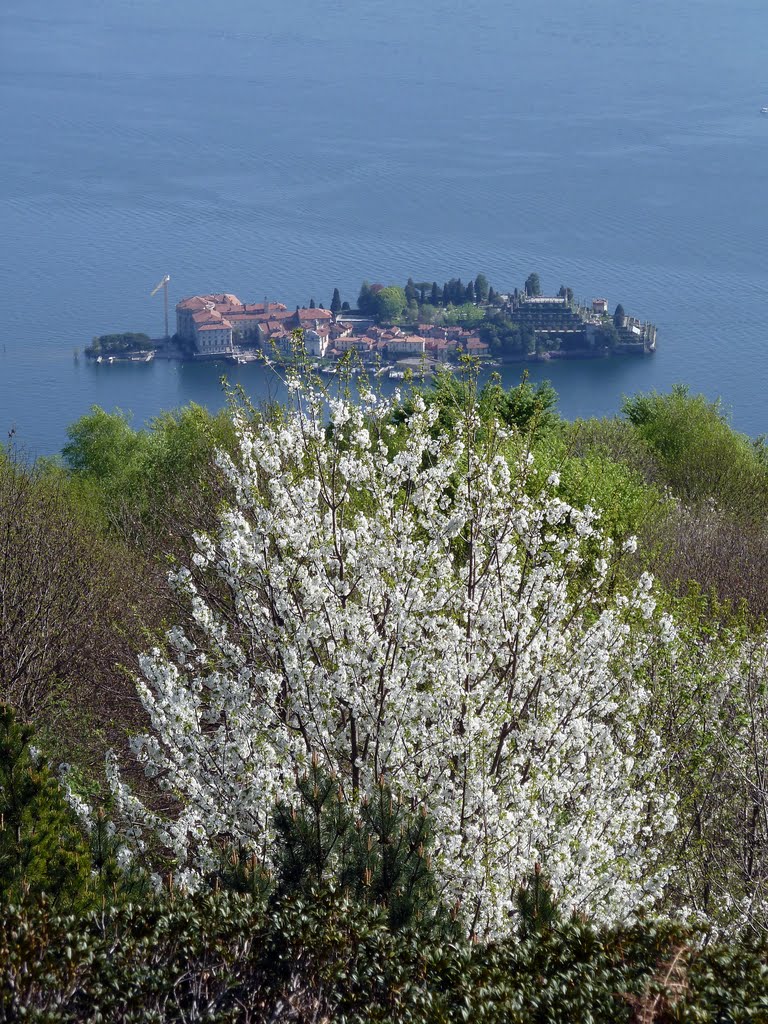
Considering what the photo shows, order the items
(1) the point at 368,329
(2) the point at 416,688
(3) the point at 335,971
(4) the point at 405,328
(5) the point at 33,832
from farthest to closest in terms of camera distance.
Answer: (4) the point at 405,328 < (1) the point at 368,329 < (2) the point at 416,688 < (5) the point at 33,832 < (3) the point at 335,971

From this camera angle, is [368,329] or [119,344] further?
[119,344]

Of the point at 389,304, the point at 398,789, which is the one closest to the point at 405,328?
the point at 389,304

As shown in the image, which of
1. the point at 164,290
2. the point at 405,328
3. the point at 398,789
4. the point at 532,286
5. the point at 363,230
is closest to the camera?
the point at 398,789

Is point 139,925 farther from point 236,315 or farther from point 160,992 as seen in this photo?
point 236,315

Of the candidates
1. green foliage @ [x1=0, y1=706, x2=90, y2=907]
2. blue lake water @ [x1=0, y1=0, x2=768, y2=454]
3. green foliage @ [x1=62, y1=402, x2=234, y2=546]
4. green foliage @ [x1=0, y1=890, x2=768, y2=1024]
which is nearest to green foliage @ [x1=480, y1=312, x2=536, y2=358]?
blue lake water @ [x1=0, y1=0, x2=768, y2=454]

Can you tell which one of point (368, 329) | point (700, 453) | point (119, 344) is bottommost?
point (700, 453)

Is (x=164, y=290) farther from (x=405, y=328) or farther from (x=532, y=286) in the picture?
(x=532, y=286)

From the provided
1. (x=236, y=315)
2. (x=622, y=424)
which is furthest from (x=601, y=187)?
(x=622, y=424)

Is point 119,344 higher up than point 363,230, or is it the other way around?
point 363,230
